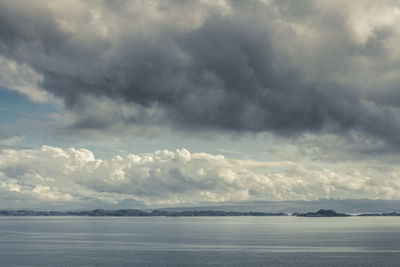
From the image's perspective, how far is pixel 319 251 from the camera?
556ft

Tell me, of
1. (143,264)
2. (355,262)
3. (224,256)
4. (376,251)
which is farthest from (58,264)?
(376,251)

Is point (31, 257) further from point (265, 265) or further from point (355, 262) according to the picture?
point (355, 262)

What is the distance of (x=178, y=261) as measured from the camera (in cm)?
14050

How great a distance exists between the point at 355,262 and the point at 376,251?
3889cm

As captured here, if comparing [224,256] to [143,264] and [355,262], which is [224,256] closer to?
[143,264]

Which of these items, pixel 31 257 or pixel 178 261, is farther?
pixel 31 257

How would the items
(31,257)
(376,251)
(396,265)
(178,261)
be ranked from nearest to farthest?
(396,265)
(178,261)
(31,257)
(376,251)

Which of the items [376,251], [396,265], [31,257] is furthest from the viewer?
[376,251]

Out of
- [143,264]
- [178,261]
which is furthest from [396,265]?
[143,264]

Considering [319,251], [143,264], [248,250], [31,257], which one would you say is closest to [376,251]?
[319,251]

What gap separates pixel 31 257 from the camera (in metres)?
150

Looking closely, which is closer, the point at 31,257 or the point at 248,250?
the point at 31,257

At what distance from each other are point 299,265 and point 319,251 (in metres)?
43.1

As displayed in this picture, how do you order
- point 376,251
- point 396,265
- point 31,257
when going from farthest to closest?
point 376,251, point 31,257, point 396,265
